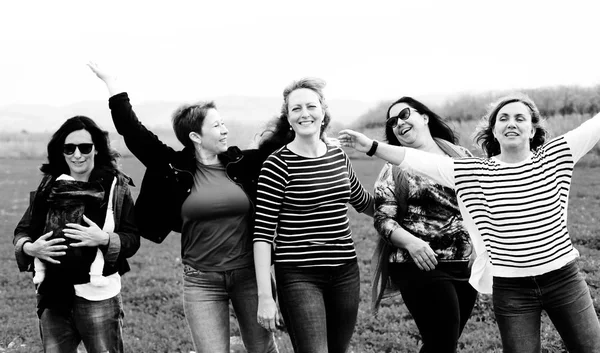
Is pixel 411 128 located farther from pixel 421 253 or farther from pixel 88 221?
pixel 88 221

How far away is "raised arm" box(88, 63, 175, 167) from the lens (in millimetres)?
4367

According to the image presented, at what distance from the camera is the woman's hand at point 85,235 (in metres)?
4.22

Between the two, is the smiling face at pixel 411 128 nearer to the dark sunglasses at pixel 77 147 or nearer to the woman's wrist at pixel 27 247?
the dark sunglasses at pixel 77 147

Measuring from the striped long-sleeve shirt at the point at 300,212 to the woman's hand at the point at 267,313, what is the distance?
25 cm

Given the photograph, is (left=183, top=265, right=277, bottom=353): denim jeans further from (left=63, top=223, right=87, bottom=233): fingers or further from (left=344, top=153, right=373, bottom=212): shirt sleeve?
(left=344, top=153, right=373, bottom=212): shirt sleeve

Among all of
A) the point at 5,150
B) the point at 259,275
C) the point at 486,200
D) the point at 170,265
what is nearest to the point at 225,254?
the point at 259,275

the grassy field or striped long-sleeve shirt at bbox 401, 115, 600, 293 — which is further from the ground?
striped long-sleeve shirt at bbox 401, 115, 600, 293

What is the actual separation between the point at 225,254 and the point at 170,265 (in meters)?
7.83

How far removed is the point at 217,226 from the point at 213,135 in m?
0.61

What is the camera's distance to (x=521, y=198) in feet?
12.5

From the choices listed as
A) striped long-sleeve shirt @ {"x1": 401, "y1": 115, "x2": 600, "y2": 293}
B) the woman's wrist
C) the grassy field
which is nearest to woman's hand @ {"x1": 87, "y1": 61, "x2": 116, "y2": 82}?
the woman's wrist

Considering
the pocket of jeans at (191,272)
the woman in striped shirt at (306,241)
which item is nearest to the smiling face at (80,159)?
the pocket of jeans at (191,272)

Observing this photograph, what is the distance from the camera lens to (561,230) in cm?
387

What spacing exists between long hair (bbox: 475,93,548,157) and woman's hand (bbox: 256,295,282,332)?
1733 mm
